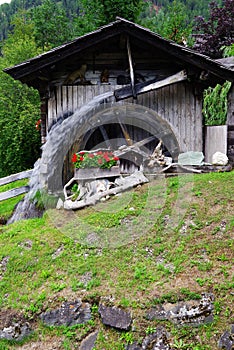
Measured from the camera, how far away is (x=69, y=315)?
4406 mm

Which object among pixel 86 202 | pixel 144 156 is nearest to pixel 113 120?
pixel 144 156

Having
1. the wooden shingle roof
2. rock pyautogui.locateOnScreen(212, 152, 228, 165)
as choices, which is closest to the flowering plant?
the wooden shingle roof

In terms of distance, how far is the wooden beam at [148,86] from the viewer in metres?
8.16

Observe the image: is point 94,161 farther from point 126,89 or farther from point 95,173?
point 126,89

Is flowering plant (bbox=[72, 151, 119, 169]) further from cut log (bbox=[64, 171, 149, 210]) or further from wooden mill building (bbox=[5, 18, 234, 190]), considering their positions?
wooden mill building (bbox=[5, 18, 234, 190])

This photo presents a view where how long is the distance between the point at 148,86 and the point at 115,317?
5.58 metres

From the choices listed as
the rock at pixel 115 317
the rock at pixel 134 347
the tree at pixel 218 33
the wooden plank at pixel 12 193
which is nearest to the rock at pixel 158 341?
the rock at pixel 134 347

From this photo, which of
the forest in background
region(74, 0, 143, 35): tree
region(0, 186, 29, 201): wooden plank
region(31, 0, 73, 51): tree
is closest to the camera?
region(0, 186, 29, 201): wooden plank

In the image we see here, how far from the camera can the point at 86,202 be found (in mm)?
6926

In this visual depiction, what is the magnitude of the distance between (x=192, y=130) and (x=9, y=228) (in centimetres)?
501

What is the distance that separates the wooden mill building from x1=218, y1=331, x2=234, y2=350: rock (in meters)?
5.28

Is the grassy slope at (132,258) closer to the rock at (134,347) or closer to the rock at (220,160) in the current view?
the rock at (134,347)

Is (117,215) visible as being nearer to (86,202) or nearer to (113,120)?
(86,202)

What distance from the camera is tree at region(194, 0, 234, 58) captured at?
55.9 feet
